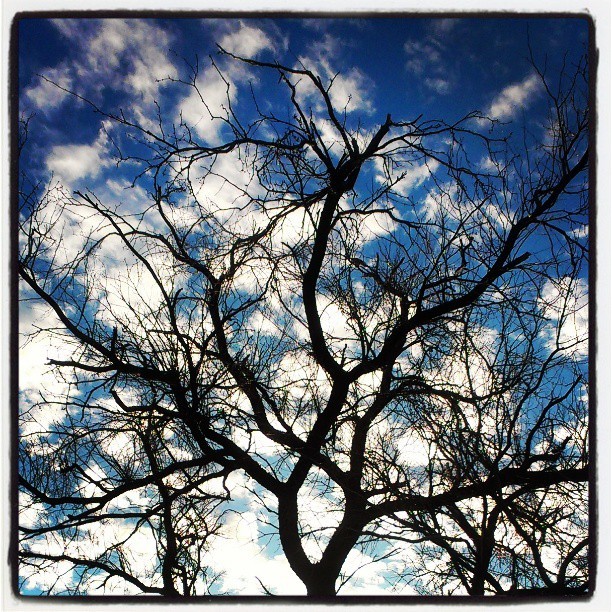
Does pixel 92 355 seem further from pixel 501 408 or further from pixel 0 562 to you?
pixel 501 408

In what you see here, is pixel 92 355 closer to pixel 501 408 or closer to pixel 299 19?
pixel 299 19

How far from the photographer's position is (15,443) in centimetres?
122

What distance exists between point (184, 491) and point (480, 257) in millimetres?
1365

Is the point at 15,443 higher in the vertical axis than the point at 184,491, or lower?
higher

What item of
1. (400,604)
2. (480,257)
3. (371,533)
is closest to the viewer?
(400,604)

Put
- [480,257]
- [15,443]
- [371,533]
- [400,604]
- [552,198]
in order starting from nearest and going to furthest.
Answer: [400,604] < [15,443] < [371,533] < [552,198] < [480,257]

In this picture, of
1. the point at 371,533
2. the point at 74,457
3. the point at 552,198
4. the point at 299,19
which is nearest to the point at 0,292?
the point at 74,457

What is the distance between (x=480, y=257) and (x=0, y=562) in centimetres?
173

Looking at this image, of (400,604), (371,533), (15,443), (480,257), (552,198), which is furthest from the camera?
(480,257)

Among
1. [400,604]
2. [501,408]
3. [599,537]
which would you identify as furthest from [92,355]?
[599,537]

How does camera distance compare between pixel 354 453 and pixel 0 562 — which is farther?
pixel 354 453

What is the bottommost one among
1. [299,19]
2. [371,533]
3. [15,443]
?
[371,533]

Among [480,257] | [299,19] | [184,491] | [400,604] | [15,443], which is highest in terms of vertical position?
[299,19]

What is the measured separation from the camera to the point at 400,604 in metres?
1.10
